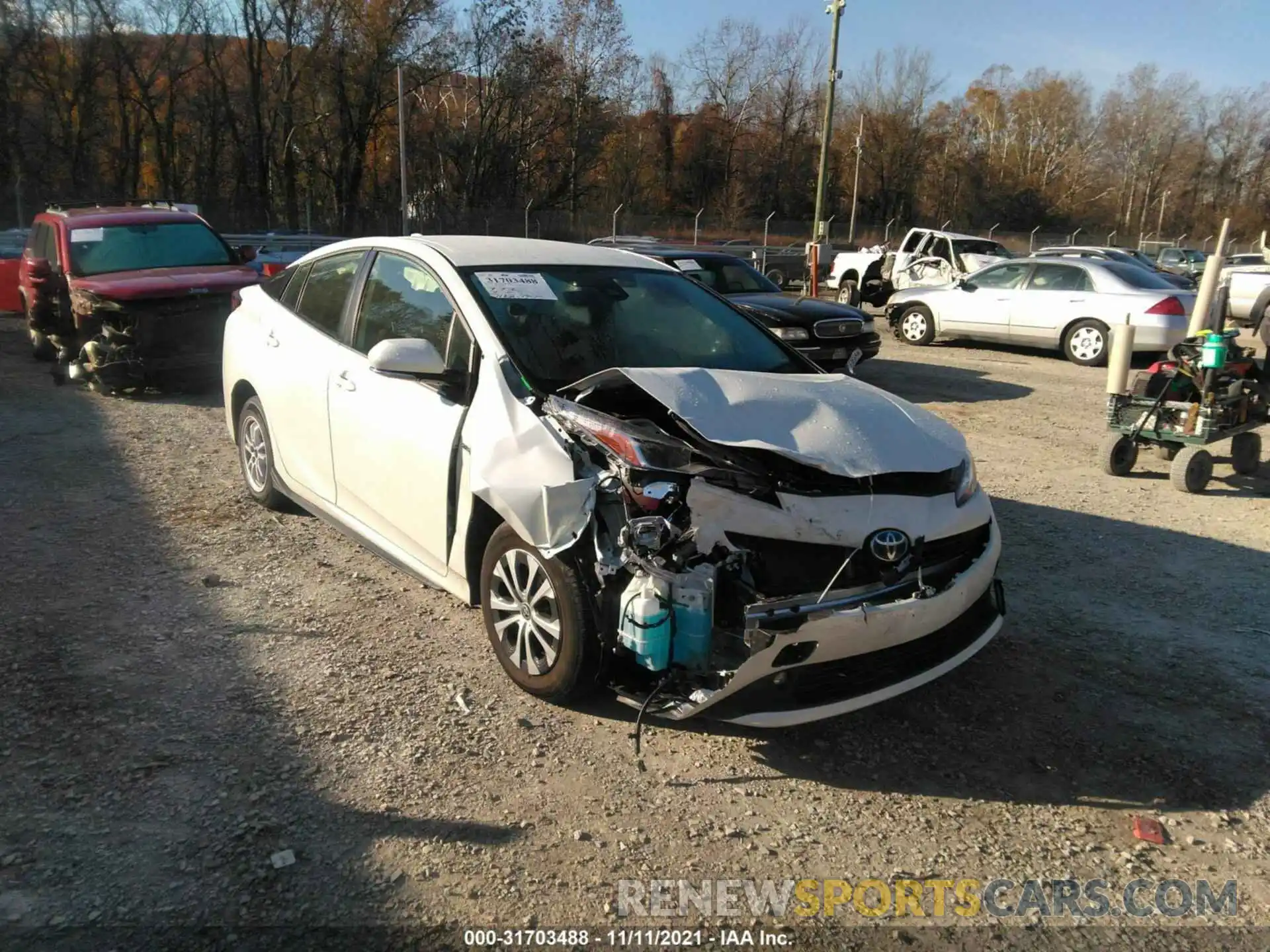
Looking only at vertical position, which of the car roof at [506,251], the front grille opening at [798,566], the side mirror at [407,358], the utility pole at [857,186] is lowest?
the front grille opening at [798,566]

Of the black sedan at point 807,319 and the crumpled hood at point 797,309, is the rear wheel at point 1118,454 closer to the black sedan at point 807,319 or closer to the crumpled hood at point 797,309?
the black sedan at point 807,319

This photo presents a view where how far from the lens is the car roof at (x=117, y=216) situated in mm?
10219

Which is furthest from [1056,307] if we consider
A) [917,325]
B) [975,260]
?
[975,260]

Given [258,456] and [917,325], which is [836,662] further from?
[917,325]

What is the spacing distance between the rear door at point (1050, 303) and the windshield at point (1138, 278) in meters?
0.41

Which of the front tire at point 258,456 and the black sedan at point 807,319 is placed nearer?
the front tire at point 258,456

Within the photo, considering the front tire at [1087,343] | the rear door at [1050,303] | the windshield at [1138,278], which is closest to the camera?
the windshield at [1138,278]

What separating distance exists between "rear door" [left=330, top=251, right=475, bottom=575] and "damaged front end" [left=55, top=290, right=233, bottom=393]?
5.57 meters

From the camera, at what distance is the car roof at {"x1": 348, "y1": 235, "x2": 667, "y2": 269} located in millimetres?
4434

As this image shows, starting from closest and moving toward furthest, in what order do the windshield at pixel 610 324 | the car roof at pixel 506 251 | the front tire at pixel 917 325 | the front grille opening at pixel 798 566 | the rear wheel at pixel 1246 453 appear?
the front grille opening at pixel 798 566, the windshield at pixel 610 324, the car roof at pixel 506 251, the rear wheel at pixel 1246 453, the front tire at pixel 917 325

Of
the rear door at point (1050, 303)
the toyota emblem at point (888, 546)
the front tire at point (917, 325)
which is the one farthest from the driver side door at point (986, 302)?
the toyota emblem at point (888, 546)

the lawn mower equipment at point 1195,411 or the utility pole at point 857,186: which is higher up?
the utility pole at point 857,186

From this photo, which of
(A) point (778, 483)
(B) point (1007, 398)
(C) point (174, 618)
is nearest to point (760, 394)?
(A) point (778, 483)

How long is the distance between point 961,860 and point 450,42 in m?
47.4
